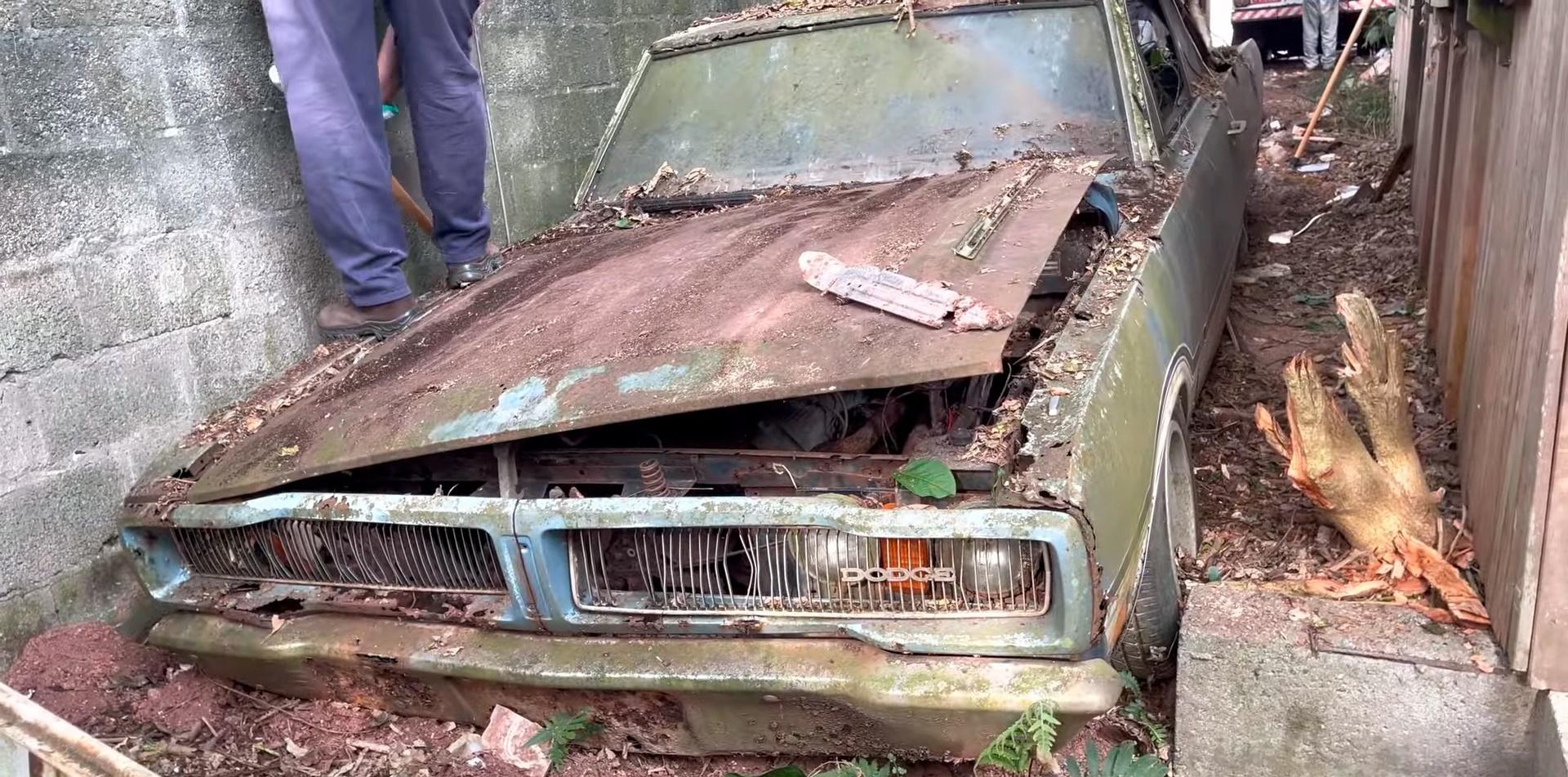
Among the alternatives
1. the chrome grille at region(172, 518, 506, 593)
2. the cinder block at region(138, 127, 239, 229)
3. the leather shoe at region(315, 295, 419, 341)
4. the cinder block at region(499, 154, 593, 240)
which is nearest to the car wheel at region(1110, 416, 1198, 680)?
the chrome grille at region(172, 518, 506, 593)

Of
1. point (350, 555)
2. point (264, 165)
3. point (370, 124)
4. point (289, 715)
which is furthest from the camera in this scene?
point (264, 165)

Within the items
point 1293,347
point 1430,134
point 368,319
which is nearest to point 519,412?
point 368,319

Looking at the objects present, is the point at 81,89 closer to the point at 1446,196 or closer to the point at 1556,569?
the point at 1556,569

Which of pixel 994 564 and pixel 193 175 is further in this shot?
pixel 193 175

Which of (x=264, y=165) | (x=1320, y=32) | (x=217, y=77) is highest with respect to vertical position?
(x=217, y=77)

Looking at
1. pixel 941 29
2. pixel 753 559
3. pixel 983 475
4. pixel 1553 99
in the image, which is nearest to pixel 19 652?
pixel 753 559

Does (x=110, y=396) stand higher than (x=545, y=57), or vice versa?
(x=545, y=57)

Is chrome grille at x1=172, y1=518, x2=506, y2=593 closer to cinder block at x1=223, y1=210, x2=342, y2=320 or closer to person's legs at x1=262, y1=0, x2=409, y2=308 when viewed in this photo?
person's legs at x1=262, y1=0, x2=409, y2=308

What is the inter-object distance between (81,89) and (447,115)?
100cm

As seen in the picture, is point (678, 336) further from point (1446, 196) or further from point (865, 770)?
point (1446, 196)

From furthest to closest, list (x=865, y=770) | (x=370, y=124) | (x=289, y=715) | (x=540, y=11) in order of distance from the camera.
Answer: (x=540, y=11) → (x=370, y=124) → (x=289, y=715) → (x=865, y=770)

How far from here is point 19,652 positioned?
2.73 m

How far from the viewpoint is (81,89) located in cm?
287

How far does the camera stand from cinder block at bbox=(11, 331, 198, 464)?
2785 millimetres
